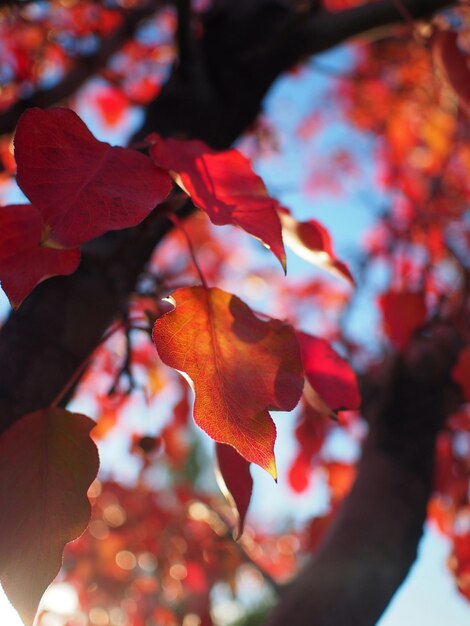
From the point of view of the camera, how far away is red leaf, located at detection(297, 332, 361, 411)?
0.75 metres

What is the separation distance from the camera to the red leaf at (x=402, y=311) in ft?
5.10

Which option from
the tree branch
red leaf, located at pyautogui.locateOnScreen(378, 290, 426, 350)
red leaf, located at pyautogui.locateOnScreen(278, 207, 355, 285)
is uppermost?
red leaf, located at pyautogui.locateOnScreen(278, 207, 355, 285)

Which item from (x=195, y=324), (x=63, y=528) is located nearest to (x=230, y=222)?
(x=195, y=324)

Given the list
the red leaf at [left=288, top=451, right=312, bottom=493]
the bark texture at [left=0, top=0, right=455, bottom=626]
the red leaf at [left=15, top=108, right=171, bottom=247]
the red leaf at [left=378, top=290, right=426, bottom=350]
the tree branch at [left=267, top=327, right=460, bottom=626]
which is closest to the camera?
the red leaf at [left=15, top=108, right=171, bottom=247]

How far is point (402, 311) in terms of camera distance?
61.6 inches

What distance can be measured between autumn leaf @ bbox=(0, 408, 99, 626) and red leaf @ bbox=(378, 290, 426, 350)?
1.07 metres

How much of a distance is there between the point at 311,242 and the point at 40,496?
17.1 inches

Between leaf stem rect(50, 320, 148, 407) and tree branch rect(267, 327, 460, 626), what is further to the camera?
tree branch rect(267, 327, 460, 626)

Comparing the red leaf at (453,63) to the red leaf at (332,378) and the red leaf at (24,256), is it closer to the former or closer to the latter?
the red leaf at (332,378)

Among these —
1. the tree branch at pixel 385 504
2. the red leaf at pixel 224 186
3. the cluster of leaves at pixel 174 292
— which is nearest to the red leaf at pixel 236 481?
the cluster of leaves at pixel 174 292

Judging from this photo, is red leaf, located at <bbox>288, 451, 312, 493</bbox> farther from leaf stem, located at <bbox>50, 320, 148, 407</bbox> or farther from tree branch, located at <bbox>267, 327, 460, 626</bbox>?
leaf stem, located at <bbox>50, 320, 148, 407</bbox>

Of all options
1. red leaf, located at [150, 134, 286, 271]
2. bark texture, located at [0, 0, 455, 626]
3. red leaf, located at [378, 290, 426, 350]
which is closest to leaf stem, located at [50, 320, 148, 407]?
bark texture, located at [0, 0, 455, 626]

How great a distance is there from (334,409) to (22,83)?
60.8 inches

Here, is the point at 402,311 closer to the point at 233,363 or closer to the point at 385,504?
the point at 385,504
